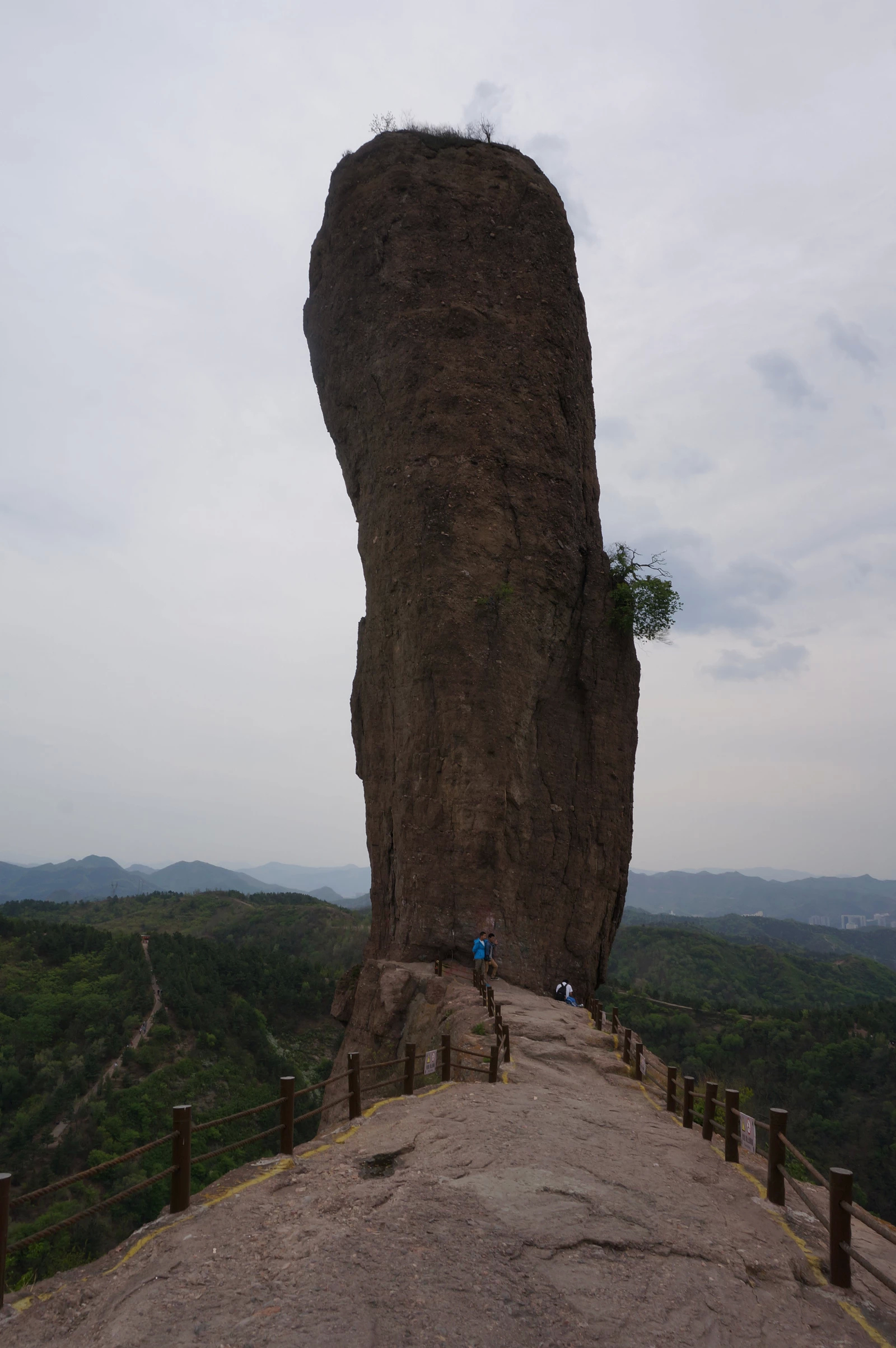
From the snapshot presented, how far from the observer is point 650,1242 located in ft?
19.7

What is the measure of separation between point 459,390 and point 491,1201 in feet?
61.5

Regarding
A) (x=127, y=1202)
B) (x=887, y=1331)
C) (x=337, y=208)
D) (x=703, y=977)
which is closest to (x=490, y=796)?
(x=887, y=1331)

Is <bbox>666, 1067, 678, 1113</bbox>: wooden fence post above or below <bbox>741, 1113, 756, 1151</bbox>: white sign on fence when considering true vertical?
below

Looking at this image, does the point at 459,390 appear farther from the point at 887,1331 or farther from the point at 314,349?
the point at 887,1331

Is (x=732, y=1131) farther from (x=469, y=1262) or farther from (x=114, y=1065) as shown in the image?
(x=114, y=1065)

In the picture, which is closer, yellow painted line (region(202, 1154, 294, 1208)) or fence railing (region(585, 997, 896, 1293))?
fence railing (region(585, 997, 896, 1293))

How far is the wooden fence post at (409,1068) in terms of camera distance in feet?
33.5

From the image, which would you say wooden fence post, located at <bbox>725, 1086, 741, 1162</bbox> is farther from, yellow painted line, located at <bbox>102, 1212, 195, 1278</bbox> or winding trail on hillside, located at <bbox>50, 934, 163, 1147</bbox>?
winding trail on hillside, located at <bbox>50, 934, 163, 1147</bbox>

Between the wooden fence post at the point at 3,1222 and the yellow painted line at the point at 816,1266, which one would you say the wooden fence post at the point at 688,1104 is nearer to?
the yellow painted line at the point at 816,1266

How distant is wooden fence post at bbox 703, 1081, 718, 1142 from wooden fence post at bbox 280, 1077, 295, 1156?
4.40 m

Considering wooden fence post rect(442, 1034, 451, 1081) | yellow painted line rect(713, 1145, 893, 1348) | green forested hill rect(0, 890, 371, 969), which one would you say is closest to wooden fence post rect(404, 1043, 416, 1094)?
wooden fence post rect(442, 1034, 451, 1081)

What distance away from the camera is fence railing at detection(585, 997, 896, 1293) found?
5637 mm

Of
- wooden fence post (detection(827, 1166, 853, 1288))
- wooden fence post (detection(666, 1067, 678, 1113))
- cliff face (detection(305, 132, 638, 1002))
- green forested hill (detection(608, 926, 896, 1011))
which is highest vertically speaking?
cliff face (detection(305, 132, 638, 1002))

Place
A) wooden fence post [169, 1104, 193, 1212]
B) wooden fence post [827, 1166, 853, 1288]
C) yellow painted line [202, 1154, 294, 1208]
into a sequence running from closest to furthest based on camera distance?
wooden fence post [827, 1166, 853, 1288], wooden fence post [169, 1104, 193, 1212], yellow painted line [202, 1154, 294, 1208]
